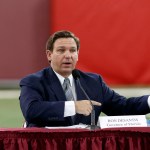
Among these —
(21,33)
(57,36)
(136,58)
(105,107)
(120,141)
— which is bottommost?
(120,141)

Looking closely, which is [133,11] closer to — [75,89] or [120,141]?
[75,89]

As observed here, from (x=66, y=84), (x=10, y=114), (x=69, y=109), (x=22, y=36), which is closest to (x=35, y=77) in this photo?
(x=66, y=84)

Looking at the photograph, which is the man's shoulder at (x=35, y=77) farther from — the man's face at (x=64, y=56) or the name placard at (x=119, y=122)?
the name placard at (x=119, y=122)

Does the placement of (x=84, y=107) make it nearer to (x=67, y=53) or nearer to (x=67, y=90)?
(x=67, y=90)

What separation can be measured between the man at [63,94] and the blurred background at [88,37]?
13.4ft

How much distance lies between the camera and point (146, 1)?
734 centimetres

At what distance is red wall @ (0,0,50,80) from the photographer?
7527 mm

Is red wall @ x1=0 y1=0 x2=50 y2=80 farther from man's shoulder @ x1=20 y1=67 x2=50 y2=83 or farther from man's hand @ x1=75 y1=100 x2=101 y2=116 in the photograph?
man's hand @ x1=75 y1=100 x2=101 y2=116

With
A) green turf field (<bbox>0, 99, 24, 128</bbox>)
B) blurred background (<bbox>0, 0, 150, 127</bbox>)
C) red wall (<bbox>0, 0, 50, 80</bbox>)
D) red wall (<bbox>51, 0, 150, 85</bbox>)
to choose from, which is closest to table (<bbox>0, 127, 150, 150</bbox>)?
green turf field (<bbox>0, 99, 24, 128</bbox>)

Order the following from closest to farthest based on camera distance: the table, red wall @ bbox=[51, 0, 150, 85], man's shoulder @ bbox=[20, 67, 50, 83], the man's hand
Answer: the table < the man's hand < man's shoulder @ bbox=[20, 67, 50, 83] < red wall @ bbox=[51, 0, 150, 85]

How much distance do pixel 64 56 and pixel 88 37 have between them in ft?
14.6

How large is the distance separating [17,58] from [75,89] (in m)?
4.79

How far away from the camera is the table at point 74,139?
2.19 metres

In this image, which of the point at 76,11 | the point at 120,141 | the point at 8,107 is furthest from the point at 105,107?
the point at 76,11
